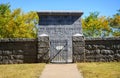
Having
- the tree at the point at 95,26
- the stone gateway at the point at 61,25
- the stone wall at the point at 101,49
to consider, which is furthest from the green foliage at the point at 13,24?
the stone wall at the point at 101,49

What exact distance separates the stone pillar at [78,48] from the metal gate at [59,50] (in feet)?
3.20

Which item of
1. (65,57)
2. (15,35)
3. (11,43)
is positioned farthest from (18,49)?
(15,35)

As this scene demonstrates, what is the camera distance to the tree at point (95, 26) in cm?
4775

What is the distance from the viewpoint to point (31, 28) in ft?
155

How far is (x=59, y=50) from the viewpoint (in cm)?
1802

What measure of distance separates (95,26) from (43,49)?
31.8 meters

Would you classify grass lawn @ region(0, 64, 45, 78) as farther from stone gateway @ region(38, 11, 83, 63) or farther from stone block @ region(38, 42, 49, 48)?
stone gateway @ region(38, 11, 83, 63)

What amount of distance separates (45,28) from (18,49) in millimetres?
2535

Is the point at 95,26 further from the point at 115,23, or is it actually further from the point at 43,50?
the point at 43,50

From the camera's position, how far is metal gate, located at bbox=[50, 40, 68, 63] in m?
17.8

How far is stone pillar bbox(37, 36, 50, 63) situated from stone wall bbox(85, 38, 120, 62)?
244 cm

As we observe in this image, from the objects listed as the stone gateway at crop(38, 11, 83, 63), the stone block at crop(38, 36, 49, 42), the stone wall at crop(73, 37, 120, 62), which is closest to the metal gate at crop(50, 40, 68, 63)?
the stone gateway at crop(38, 11, 83, 63)

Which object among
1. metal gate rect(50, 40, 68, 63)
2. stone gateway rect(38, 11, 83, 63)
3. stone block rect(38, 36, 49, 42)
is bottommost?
metal gate rect(50, 40, 68, 63)

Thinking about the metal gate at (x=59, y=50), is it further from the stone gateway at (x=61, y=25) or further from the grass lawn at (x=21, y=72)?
the grass lawn at (x=21, y=72)
